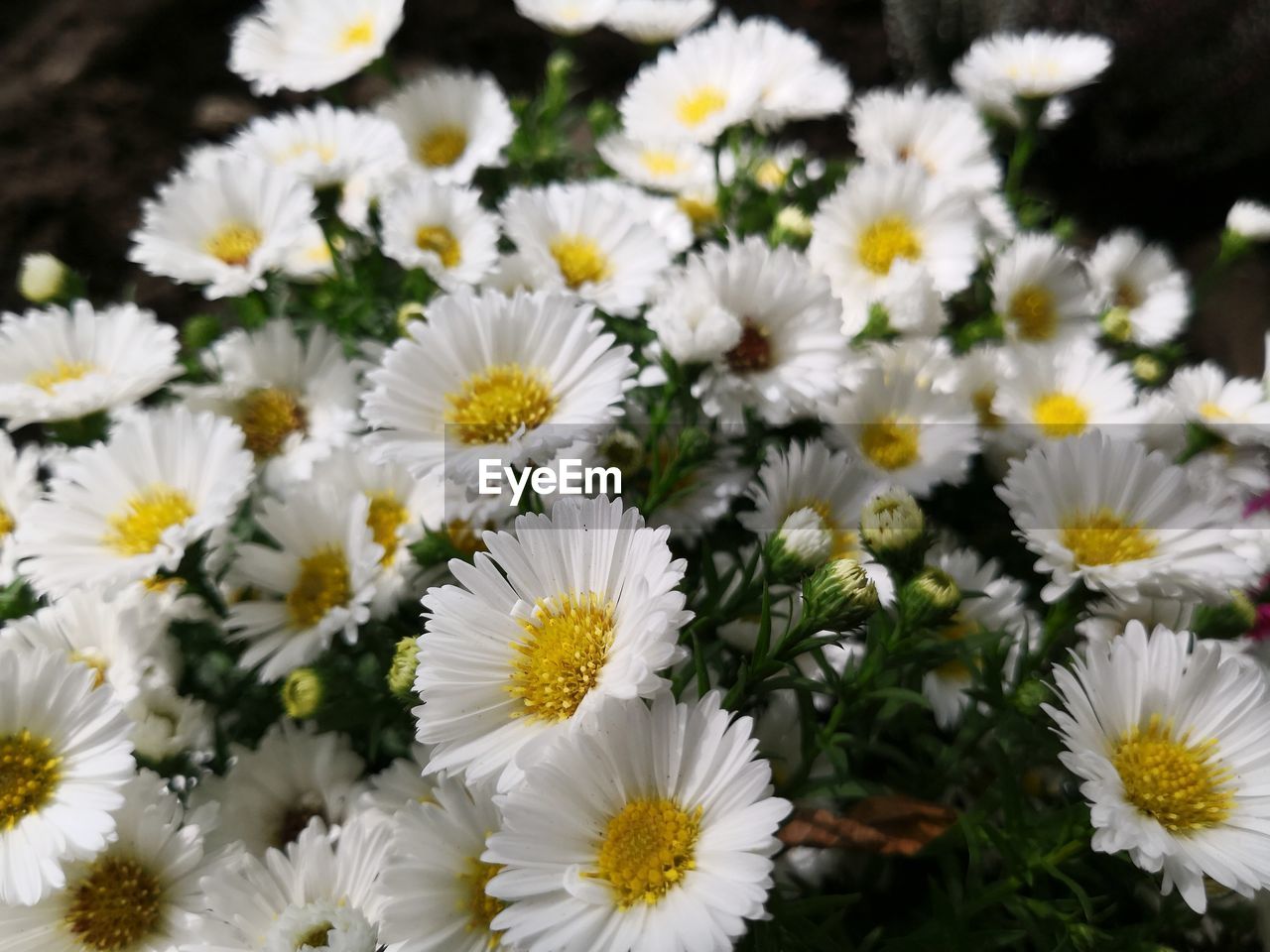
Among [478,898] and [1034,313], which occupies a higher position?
[1034,313]

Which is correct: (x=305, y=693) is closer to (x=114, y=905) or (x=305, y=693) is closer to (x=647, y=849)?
(x=114, y=905)

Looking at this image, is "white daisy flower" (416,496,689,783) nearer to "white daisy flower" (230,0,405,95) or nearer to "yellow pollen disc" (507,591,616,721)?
"yellow pollen disc" (507,591,616,721)

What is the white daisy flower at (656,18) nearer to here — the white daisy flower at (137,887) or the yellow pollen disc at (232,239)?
the yellow pollen disc at (232,239)

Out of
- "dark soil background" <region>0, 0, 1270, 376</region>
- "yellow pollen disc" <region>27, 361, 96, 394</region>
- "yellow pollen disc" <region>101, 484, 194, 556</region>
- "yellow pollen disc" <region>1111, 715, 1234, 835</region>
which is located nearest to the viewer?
"yellow pollen disc" <region>1111, 715, 1234, 835</region>

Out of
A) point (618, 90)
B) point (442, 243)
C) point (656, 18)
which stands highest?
point (618, 90)

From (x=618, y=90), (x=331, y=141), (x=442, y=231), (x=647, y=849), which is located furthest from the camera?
(x=618, y=90)

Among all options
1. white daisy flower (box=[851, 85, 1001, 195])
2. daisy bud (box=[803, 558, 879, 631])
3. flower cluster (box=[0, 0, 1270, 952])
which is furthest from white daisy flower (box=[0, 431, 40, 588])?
white daisy flower (box=[851, 85, 1001, 195])

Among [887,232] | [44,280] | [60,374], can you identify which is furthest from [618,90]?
[60,374]

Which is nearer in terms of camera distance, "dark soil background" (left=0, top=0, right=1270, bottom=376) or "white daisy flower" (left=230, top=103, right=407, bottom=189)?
"white daisy flower" (left=230, top=103, right=407, bottom=189)

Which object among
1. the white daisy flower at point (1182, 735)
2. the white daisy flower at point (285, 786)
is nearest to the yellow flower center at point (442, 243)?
the white daisy flower at point (285, 786)
